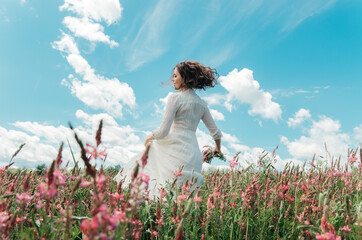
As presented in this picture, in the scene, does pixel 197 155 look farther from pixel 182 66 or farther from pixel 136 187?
pixel 136 187

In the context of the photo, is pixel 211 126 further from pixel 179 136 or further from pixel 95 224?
pixel 95 224

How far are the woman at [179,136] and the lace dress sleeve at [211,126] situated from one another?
0.30 feet

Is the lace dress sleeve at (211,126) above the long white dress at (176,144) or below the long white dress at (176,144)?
above

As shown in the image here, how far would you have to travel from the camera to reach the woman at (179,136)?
3.95 metres

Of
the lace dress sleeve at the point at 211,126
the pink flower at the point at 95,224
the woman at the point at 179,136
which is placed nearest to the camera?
the pink flower at the point at 95,224

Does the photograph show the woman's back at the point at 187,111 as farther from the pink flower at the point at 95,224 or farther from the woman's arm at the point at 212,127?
the pink flower at the point at 95,224

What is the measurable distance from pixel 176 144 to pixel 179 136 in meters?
0.13

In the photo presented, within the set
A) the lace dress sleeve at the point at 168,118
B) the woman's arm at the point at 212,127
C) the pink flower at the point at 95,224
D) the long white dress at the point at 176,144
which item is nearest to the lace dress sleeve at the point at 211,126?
the woman's arm at the point at 212,127

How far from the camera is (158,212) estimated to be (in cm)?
143

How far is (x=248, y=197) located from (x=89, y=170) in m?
1.29

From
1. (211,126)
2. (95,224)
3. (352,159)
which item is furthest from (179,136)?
(95,224)

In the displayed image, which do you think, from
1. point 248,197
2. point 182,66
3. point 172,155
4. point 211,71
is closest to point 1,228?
point 248,197

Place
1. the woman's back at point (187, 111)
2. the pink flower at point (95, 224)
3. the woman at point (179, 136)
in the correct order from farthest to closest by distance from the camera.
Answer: the woman's back at point (187, 111) → the woman at point (179, 136) → the pink flower at point (95, 224)

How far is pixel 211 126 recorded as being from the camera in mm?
4727
